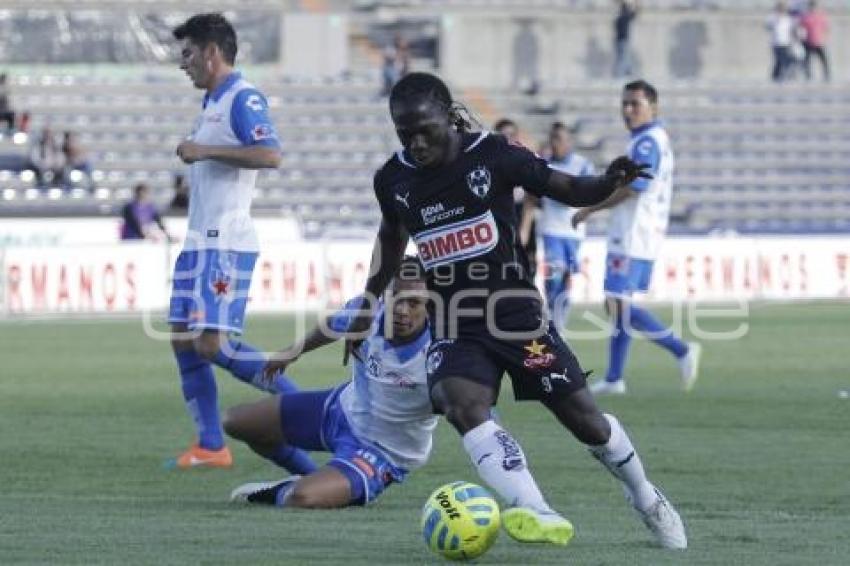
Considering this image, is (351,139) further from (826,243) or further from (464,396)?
(464,396)

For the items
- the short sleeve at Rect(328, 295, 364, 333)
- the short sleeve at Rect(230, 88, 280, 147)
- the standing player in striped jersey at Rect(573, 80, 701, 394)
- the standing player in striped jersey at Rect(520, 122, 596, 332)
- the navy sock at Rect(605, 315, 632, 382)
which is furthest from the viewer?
the standing player in striped jersey at Rect(520, 122, 596, 332)

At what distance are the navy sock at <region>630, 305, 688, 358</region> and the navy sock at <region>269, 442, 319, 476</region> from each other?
267 inches

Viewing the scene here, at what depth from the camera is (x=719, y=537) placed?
874 centimetres

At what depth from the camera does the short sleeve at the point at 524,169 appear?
8.51 metres

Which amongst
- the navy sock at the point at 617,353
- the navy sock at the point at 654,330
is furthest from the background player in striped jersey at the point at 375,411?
the navy sock at the point at 654,330

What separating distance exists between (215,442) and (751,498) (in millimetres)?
3093

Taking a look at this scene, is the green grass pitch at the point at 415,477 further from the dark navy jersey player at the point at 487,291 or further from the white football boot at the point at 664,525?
the dark navy jersey player at the point at 487,291

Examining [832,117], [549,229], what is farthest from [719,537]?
[832,117]

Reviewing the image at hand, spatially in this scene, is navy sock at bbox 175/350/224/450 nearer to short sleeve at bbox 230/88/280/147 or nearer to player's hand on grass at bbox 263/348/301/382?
short sleeve at bbox 230/88/280/147

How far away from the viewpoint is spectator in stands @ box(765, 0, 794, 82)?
41.7 metres

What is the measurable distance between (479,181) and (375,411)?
70.5 inches

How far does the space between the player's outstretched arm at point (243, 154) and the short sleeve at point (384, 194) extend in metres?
2.62

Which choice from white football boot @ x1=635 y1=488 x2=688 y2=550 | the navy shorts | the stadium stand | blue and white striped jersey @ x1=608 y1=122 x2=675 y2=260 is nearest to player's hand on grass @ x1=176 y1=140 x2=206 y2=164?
the navy shorts

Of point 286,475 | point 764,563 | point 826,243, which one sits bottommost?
point 826,243
